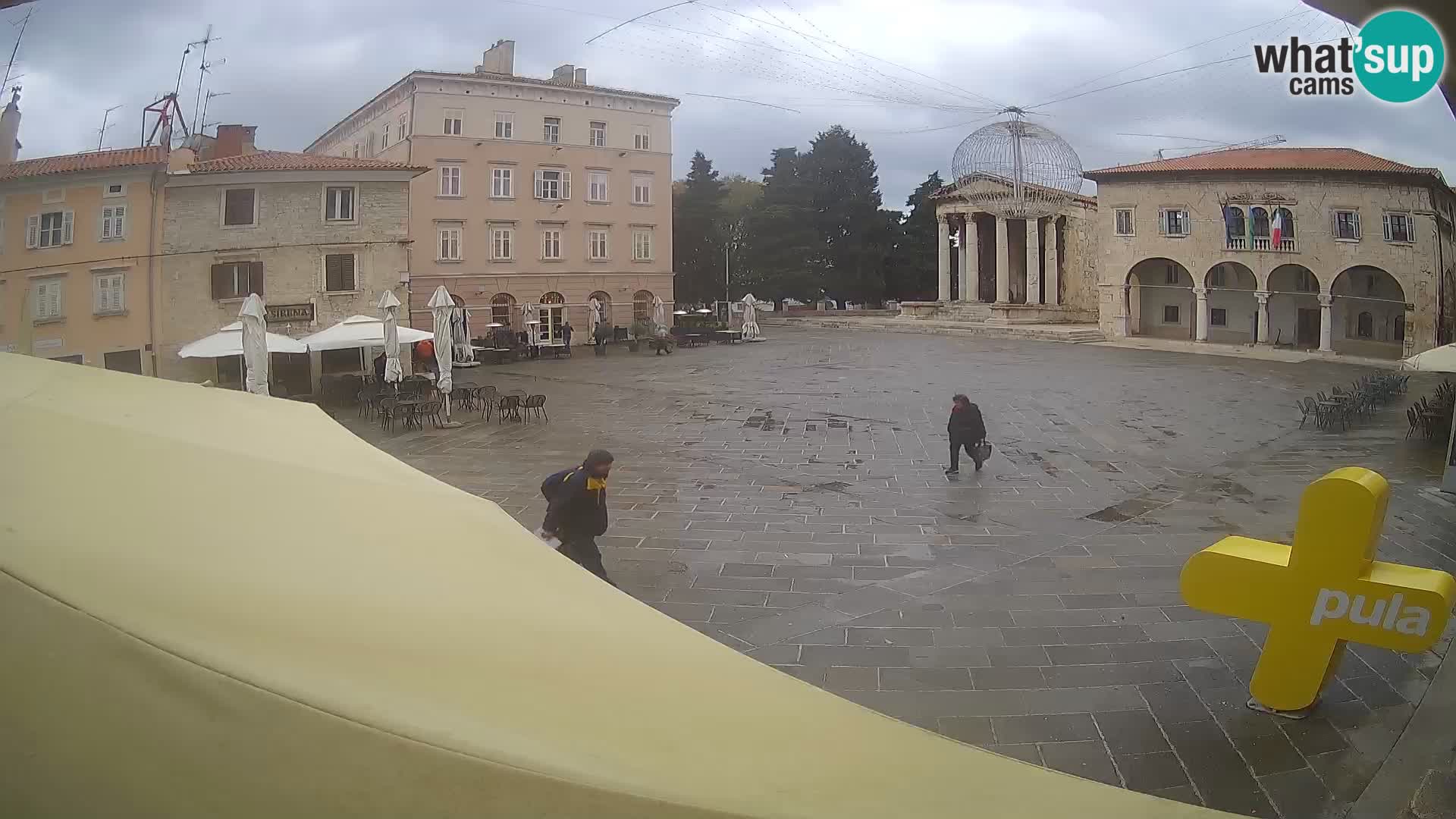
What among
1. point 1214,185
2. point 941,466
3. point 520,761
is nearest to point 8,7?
point 520,761

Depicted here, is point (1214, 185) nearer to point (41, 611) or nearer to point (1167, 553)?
point (1167, 553)

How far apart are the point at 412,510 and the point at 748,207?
2265mm

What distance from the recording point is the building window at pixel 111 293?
215cm

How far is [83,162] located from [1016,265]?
3471mm

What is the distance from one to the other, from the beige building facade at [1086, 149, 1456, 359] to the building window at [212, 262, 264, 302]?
314cm

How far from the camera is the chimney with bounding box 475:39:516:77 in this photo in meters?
2.89

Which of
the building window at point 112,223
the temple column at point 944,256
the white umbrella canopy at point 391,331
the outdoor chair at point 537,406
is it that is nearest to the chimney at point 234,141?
the building window at point 112,223

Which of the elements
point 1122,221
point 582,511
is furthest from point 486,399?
point 1122,221

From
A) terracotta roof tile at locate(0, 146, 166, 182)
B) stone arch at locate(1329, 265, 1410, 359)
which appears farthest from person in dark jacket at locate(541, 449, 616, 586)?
stone arch at locate(1329, 265, 1410, 359)

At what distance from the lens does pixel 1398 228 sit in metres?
3.17

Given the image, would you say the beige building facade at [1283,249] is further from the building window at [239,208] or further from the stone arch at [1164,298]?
the building window at [239,208]

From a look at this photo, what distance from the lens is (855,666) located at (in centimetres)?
285

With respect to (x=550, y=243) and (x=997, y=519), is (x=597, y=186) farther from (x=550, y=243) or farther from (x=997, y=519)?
(x=997, y=519)

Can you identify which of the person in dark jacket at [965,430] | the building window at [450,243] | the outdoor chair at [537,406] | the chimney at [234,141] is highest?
the chimney at [234,141]
